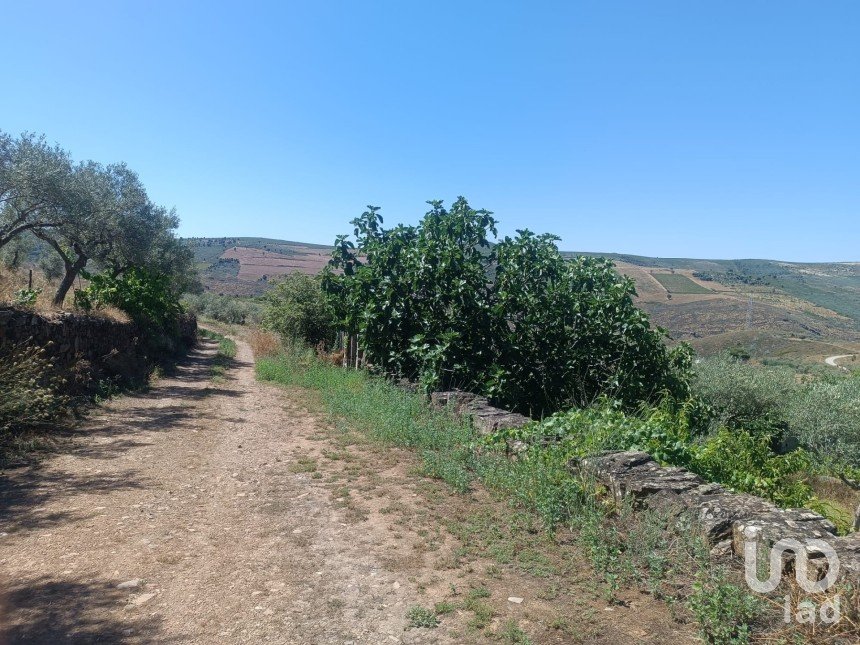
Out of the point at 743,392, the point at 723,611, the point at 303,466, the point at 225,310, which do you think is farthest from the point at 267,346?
the point at 225,310

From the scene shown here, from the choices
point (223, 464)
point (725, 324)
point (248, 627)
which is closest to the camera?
point (248, 627)

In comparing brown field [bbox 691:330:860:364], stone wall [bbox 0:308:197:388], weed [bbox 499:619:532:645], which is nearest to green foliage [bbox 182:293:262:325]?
stone wall [bbox 0:308:197:388]

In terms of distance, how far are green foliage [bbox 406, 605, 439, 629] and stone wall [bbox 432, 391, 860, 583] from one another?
200 centimetres

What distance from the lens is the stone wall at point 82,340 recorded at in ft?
29.3

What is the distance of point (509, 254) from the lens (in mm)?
10758

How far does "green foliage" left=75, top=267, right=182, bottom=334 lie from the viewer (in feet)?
50.3

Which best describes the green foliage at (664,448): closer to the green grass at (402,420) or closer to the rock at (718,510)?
the rock at (718,510)

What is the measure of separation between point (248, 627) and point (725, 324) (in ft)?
111

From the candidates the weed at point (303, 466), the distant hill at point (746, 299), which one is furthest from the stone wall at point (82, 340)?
the distant hill at point (746, 299)

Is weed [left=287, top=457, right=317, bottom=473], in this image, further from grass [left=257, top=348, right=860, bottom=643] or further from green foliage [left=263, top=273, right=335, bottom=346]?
→ green foliage [left=263, top=273, right=335, bottom=346]

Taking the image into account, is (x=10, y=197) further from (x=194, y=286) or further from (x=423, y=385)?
(x=194, y=286)

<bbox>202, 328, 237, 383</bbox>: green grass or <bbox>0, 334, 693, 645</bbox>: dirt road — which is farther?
<bbox>202, 328, 237, 383</bbox>: green grass

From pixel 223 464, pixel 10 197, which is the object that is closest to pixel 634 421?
pixel 223 464

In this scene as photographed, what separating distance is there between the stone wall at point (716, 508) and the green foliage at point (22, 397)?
6.85m
